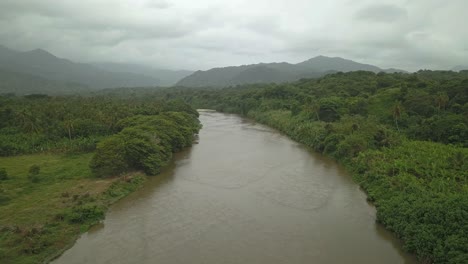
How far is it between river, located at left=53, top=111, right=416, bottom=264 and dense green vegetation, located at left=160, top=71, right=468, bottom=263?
1.63 meters

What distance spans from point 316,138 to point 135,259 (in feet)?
100

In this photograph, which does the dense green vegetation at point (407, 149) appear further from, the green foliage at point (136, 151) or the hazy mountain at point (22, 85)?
the hazy mountain at point (22, 85)

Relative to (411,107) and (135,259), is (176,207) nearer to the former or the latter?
(135,259)

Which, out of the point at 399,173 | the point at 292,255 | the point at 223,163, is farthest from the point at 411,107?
the point at 292,255

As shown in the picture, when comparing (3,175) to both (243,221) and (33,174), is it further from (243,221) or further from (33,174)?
(243,221)

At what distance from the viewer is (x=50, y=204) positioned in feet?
76.7

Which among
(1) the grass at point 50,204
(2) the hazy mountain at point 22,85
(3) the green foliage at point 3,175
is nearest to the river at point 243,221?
(1) the grass at point 50,204

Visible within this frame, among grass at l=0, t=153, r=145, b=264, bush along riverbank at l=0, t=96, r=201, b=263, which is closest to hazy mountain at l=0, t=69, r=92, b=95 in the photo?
bush along riverbank at l=0, t=96, r=201, b=263

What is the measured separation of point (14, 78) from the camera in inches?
7618

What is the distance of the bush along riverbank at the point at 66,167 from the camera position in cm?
1941

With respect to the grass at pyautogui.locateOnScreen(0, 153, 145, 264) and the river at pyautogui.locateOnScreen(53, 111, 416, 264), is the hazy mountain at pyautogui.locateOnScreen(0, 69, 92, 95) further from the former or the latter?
the river at pyautogui.locateOnScreen(53, 111, 416, 264)

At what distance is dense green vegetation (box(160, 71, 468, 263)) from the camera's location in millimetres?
17172

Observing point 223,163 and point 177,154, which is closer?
point 223,163

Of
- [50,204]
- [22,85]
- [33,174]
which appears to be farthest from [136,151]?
[22,85]
